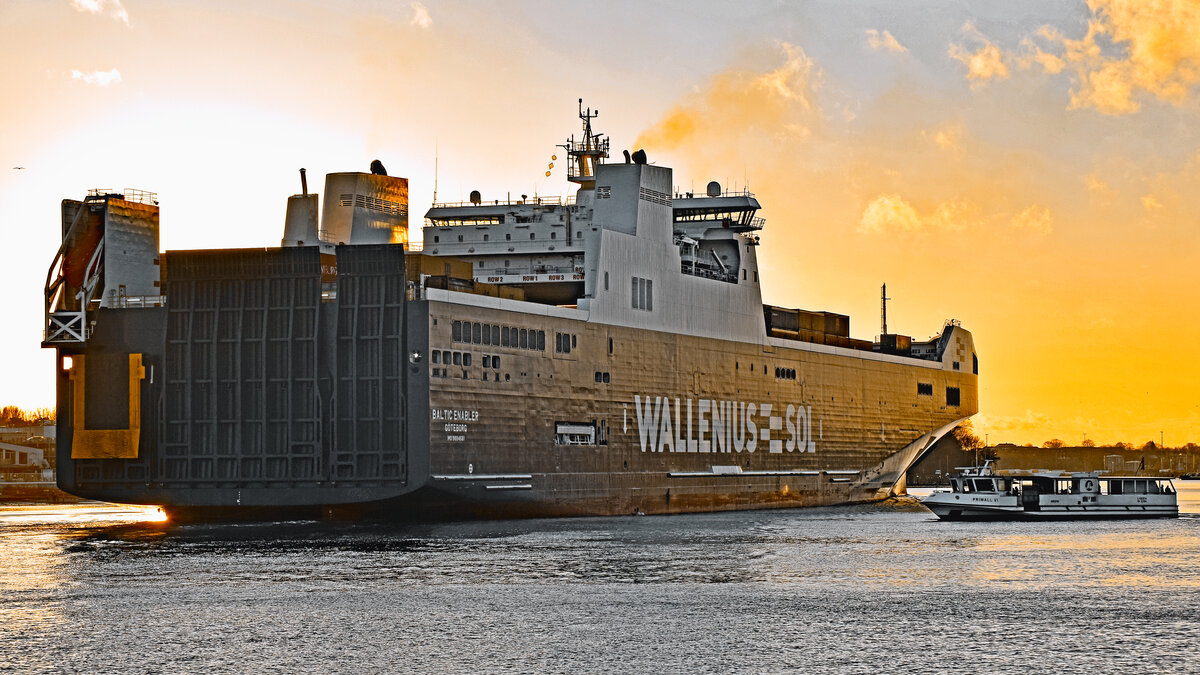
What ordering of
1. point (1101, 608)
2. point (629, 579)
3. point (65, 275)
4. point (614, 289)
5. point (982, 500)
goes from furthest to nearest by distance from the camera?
point (982, 500)
point (614, 289)
point (65, 275)
point (629, 579)
point (1101, 608)

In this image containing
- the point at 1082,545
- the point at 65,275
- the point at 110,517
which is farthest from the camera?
the point at 110,517

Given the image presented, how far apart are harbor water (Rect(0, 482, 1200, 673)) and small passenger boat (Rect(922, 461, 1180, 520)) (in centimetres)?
1086

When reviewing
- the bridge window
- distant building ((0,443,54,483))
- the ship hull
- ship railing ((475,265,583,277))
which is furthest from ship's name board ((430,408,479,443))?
distant building ((0,443,54,483))

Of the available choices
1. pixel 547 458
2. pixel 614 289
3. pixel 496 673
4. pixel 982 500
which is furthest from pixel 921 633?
pixel 982 500

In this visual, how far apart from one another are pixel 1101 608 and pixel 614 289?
1049 inches

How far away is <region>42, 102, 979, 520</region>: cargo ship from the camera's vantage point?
42.2m

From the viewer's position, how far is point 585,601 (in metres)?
26.5

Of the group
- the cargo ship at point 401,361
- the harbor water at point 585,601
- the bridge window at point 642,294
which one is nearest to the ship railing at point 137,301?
the cargo ship at point 401,361

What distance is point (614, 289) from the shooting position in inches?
1992

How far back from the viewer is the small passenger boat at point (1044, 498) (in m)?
55.5

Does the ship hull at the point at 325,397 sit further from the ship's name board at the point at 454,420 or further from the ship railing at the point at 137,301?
the ship railing at the point at 137,301

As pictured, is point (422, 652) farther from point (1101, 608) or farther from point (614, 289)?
point (614, 289)

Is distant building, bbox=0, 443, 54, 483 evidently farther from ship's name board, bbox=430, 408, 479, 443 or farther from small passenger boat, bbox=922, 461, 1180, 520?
small passenger boat, bbox=922, 461, 1180, 520

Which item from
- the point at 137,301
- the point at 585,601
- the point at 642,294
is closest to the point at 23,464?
the point at 137,301
